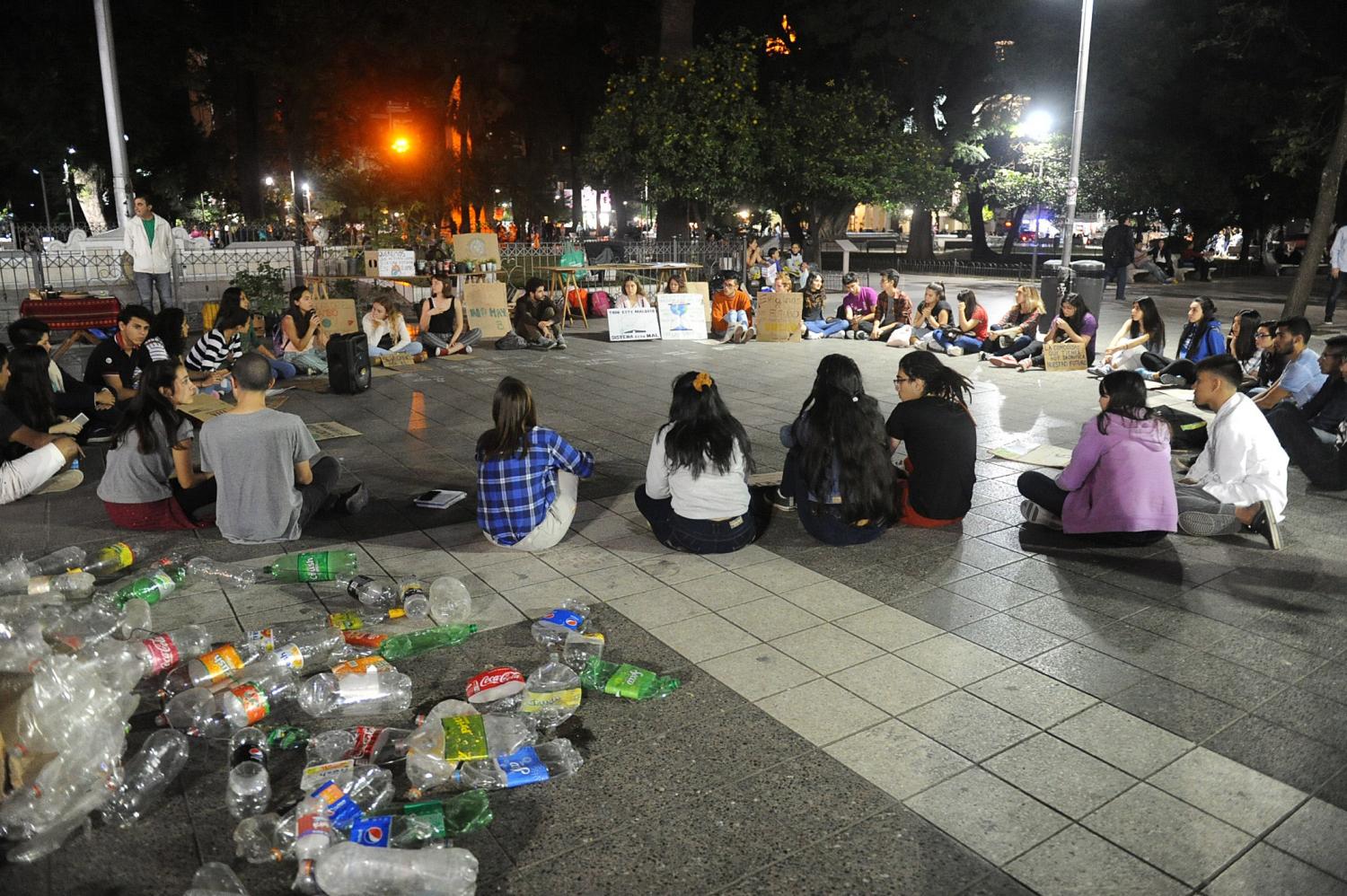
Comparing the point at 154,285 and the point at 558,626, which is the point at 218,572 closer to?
the point at 558,626

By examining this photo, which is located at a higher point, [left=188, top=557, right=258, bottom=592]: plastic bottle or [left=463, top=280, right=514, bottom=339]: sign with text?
A: [left=463, top=280, right=514, bottom=339]: sign with text

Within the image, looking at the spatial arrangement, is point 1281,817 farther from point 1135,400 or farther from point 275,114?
point 275,114

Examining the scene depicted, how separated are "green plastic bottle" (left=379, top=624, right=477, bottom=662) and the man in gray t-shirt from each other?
5.95 ft

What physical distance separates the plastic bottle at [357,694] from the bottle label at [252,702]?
0.16m

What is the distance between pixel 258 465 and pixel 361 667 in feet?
7.59

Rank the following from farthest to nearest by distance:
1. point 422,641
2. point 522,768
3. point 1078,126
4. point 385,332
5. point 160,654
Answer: point 1078,126, point 385,332, point 422,641, point 160,654, point 522,768

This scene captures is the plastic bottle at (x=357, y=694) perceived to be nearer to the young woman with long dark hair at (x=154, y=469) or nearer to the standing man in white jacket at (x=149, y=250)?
the young woman with long dark hair at (x=154, y=469)

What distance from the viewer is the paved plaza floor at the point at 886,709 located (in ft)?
11.0

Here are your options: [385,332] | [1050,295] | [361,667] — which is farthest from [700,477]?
[1050,295]

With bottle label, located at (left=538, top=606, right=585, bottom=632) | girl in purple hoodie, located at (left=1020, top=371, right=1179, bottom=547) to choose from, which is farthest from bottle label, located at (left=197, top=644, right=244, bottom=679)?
girl in purple hoodie, located at (left=1020, top=371, right=1179, bottom=547)

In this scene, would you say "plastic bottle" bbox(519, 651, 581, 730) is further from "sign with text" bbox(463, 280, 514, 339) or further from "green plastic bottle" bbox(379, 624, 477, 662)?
"sign with text" bbox(463, 280, 514, 339)

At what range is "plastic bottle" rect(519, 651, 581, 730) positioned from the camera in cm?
432

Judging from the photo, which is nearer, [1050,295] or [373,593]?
[373,593]

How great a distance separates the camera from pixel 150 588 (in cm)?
559
